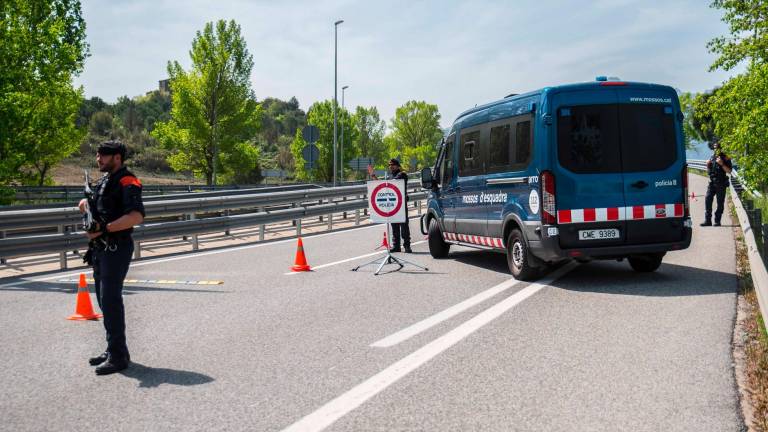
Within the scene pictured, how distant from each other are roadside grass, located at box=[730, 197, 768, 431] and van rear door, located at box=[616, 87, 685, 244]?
1174mm

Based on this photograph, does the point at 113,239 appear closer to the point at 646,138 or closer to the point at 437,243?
the point at 646,138

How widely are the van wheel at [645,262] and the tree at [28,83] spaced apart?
20.9 metres

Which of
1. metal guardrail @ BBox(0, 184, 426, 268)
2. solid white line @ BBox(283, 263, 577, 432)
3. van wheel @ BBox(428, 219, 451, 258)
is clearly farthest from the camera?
van wheel @ BBox(428, 219, 451, 258)

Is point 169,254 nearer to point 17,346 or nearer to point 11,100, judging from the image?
point 17,346

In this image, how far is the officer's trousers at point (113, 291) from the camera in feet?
16.9

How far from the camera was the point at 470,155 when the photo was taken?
420 inches

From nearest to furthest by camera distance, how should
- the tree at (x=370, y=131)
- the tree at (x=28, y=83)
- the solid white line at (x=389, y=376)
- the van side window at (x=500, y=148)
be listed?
the solid white line at (x=389, y=376), the van side window at (x=500, y=148), the tree at (x=28, y=83), the tree at (x=370, y=131)

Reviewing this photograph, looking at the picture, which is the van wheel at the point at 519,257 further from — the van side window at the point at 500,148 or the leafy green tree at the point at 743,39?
the leafy green tree at the point at 743,39

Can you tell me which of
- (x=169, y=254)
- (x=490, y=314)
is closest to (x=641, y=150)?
(x=490, y=314)

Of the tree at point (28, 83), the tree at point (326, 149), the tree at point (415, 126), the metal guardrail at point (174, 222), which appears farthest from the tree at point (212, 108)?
the tree at point (415, 126)

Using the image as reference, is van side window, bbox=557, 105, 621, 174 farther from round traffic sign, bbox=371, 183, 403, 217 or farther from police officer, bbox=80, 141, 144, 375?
police officer, bbox=80, 141, 144, 375

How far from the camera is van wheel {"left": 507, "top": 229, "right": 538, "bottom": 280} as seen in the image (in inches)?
352

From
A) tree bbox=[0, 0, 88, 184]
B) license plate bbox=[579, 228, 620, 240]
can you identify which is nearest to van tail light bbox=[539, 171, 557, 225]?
license plate bbox=[579, 228, 620, 240]

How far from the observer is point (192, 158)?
49.5m
